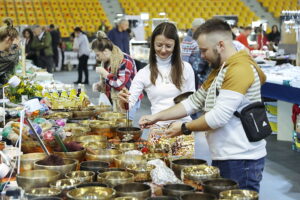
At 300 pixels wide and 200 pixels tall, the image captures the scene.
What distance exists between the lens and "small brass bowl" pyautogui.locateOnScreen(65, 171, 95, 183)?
2.33 m

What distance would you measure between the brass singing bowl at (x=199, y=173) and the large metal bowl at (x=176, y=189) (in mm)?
117

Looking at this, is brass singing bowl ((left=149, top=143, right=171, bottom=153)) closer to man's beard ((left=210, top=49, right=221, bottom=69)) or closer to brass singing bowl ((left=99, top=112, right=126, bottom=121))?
man's beard ((left=210, top=49, right=221, bottom=69))

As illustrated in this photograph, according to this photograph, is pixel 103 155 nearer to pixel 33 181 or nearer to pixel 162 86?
pixel 33 181

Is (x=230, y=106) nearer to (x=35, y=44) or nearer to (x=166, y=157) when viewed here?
(x=166, y=157)

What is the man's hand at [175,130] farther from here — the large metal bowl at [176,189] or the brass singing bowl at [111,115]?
the brass singing bowl at [111,115]

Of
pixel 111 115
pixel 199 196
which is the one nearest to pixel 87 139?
pixel 111 115

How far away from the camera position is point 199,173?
241 cm

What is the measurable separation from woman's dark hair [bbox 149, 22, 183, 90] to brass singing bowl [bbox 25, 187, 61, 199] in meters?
1.68

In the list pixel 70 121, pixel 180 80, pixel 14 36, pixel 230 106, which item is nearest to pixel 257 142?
pixel 230 106

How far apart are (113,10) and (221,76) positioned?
66.2 feet

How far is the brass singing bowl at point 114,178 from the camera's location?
2264 millimetres

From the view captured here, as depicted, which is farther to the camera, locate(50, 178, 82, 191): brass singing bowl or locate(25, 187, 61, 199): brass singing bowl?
→ locate(50, 178, 82, 191): brass singing bowl

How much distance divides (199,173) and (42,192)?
27.3 inches

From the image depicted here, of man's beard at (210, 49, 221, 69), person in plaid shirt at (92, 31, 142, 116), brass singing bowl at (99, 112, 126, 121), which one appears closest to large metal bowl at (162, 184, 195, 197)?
man's beard at (210, 49, 221, 69)
